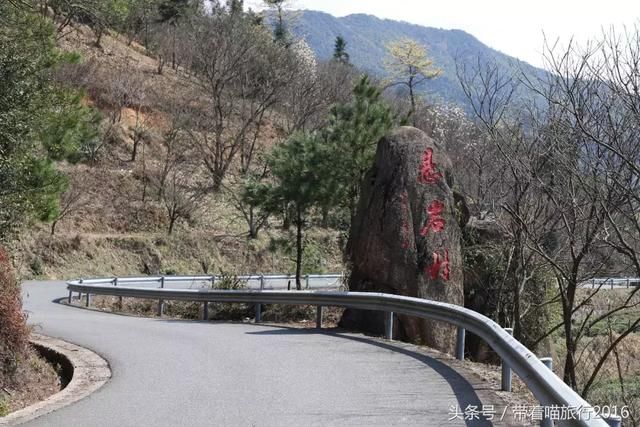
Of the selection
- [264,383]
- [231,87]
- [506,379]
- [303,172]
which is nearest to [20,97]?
[264,383]

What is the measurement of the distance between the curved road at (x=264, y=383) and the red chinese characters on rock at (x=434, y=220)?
9.30 feet

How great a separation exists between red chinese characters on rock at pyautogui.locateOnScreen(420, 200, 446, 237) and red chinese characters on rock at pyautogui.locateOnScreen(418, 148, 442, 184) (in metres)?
0.53

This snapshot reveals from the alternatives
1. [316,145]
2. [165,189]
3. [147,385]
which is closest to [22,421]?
[147,385]

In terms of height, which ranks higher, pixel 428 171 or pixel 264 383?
pixel 428 171

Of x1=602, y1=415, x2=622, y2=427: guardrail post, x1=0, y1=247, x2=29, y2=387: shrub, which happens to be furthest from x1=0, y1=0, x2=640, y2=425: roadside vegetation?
x1=602, y1=415, x2=622, y2=427: guardrail post

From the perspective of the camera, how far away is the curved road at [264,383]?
7.36 meters

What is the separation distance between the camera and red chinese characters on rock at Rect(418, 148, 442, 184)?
15.9m

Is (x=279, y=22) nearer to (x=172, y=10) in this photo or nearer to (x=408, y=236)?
(x=172, y=10)

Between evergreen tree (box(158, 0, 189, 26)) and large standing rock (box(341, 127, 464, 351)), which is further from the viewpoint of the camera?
evergreen tree (box(158, 0, 189, 26))

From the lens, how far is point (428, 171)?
16000mm

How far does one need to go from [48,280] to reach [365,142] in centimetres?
1765

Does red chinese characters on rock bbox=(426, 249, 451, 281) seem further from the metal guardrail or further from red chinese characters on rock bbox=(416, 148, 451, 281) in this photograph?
the metal guardrail

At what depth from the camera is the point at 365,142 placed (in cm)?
2825

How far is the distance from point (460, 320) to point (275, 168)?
19891 millimetres
